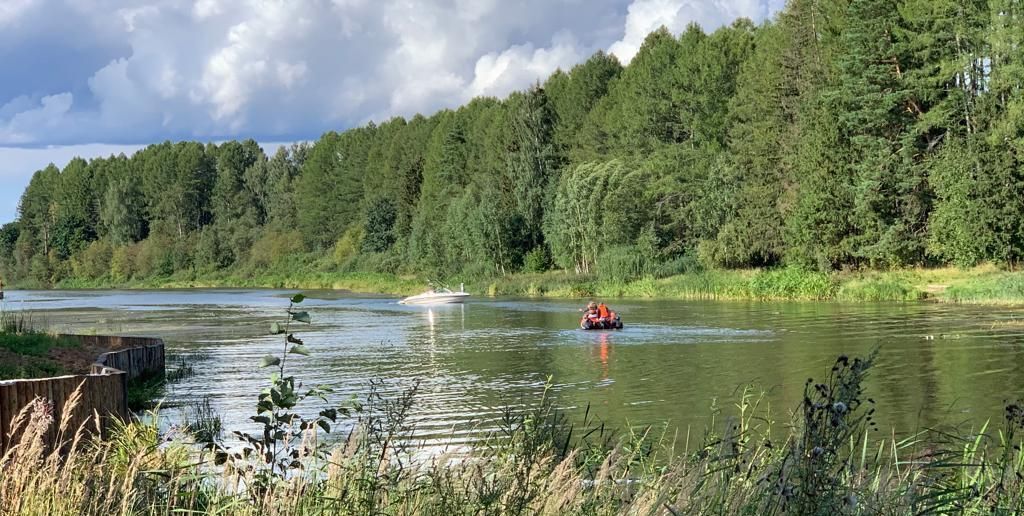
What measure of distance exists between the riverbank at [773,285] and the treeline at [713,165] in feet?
3.69

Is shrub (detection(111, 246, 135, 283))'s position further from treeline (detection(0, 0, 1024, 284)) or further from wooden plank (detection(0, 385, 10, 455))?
wooden plank (detection(0, 385, 10, 455))

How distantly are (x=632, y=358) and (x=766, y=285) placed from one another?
28.6 m

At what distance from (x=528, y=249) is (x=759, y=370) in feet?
196

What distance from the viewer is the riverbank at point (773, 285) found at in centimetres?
4534

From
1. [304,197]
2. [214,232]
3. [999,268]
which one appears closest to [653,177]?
[999,268]

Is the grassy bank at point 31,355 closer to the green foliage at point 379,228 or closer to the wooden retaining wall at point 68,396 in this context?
the wooden retaining wall at point 68,396

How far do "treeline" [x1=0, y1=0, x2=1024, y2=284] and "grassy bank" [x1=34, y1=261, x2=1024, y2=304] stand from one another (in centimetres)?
117

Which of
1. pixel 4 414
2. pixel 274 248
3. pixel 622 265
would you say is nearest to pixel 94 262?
pixel 274 248

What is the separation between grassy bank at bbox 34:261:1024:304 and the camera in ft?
149

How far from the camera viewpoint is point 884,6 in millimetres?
54031

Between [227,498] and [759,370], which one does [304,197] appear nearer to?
[759,370]

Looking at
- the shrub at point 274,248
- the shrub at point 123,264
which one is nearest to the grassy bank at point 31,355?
the shrub at point 274,248

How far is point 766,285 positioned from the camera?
55.8m

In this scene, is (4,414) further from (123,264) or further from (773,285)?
(123,264)
